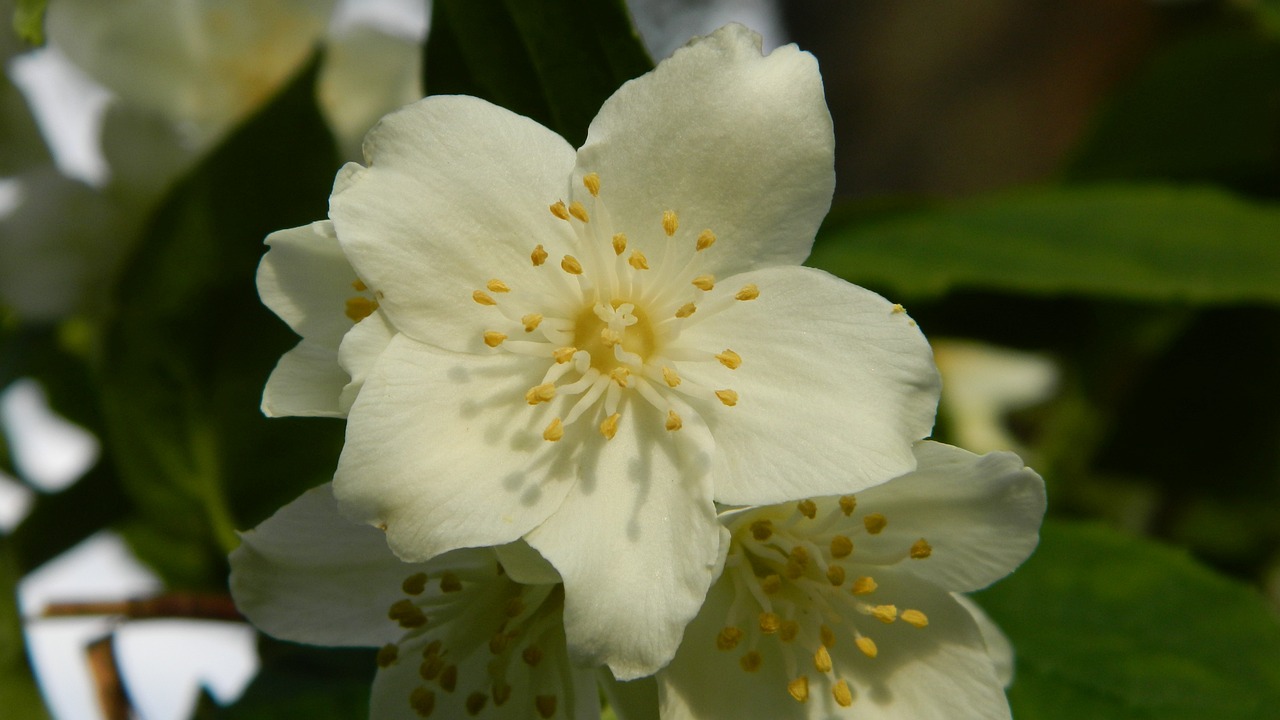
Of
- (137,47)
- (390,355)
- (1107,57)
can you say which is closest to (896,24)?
(1107,57)

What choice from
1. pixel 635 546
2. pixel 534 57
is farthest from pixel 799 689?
pixel 534 57

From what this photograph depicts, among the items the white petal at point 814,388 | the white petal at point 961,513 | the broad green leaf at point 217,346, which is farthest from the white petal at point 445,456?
the broad green leaf at point 217,346

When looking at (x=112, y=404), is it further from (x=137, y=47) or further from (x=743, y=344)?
(x=743, y=344)

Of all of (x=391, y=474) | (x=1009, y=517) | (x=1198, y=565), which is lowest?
(x=1198, y=565)

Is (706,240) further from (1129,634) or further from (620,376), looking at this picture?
(1129,634)

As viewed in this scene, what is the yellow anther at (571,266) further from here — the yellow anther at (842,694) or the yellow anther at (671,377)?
the yellow anther at (842,694)

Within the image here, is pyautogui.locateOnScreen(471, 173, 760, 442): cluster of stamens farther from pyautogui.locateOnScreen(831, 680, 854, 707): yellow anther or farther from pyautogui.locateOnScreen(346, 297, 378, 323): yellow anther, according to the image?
pyautogui.locateOnScreen(831, 680, 854, 707): yellow anther
